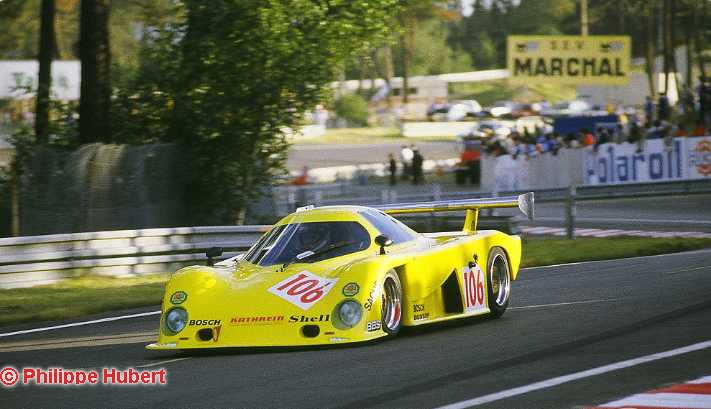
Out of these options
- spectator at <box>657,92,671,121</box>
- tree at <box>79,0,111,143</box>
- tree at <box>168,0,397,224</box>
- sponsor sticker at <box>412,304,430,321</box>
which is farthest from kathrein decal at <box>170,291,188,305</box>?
spectator at <box>657,92,671,121</box>

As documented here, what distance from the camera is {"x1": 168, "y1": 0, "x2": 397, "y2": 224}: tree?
72.9ft

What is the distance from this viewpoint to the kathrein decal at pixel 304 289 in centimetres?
1020

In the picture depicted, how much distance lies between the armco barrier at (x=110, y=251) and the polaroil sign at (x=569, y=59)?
3235 cm

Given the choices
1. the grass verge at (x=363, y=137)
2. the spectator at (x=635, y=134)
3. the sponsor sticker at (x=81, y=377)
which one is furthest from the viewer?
the grass verge at (x=363, y=137)

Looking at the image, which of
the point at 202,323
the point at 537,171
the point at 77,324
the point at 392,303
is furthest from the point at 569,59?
the point at 202,323

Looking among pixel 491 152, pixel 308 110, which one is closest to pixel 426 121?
pixel 491 152

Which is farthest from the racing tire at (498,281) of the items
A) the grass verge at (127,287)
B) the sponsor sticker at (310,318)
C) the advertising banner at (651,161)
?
the advertising banner at (651,161)

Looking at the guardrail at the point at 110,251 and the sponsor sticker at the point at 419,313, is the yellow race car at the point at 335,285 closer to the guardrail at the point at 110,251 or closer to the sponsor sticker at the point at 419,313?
the sponsor sticker at the point at 419,313

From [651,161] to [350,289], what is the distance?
85.7 ft

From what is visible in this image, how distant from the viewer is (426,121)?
81750 mm

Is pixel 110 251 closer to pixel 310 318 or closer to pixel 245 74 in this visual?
pixel 245 74

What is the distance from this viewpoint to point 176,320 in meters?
10.5

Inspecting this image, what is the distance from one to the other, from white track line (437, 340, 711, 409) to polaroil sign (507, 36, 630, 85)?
42290 millimetres

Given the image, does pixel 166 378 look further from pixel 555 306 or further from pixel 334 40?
pixel 334 40
